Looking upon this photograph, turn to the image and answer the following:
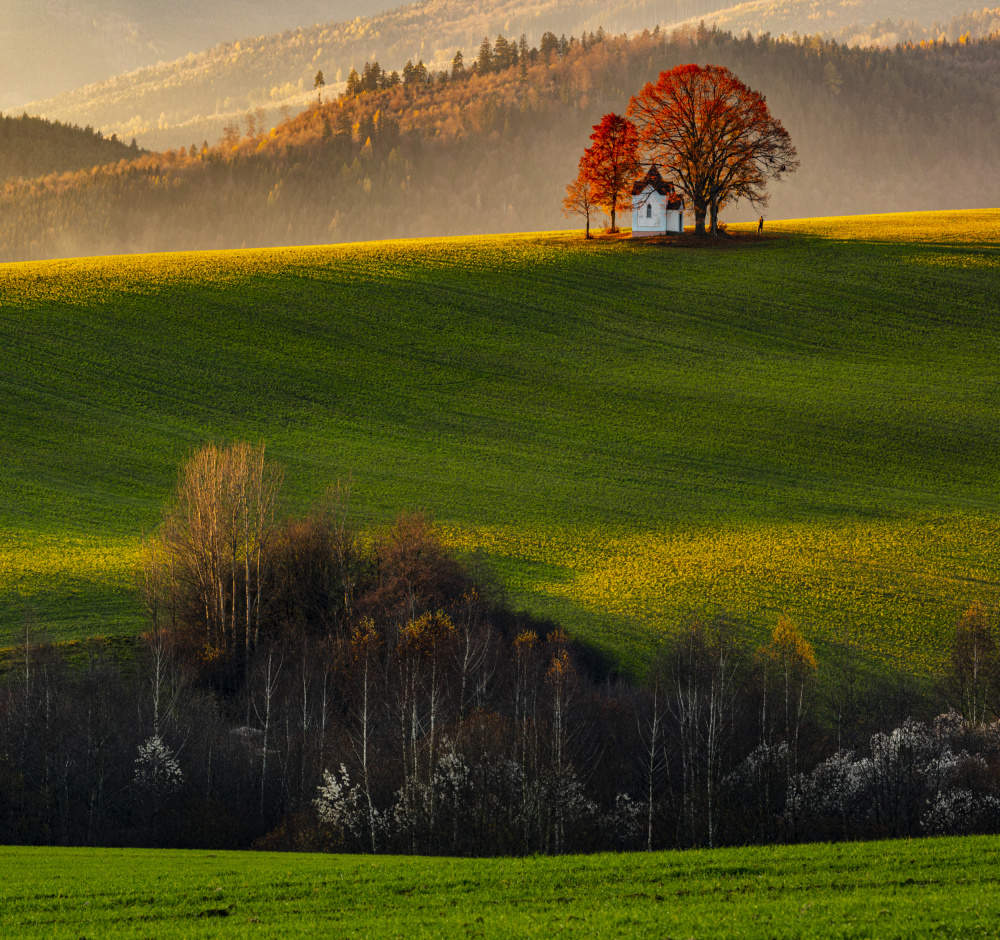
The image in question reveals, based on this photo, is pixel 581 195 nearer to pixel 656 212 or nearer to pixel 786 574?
pixel 656 212

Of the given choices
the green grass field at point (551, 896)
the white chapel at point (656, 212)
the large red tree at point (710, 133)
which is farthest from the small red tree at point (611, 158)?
the green grass field at point (551, 896)

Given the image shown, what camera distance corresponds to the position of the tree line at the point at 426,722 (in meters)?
31.0

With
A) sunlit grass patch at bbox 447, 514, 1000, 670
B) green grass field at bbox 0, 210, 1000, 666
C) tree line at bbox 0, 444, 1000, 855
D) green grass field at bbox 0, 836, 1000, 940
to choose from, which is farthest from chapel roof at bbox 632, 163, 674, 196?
green grass field at bbox 0, 836, 1000, 940

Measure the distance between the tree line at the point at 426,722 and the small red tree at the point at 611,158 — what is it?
58528mm

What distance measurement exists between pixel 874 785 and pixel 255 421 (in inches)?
1914

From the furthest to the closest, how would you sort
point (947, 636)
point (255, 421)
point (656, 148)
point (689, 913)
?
1. point (656, 148)
2. point (255, 421)
3. point (947, 636)
4. point (689, 913)

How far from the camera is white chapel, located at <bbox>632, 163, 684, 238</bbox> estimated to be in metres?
102

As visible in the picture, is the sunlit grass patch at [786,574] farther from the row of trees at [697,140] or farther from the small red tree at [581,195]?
the small red tree at [581,195]

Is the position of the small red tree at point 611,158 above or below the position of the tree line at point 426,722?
above

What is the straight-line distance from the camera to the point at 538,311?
86062 millimetres

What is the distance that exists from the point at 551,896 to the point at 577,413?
176 ft

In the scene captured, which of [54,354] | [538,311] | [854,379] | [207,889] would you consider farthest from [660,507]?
[54,354]

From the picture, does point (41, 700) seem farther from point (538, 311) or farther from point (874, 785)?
point (538, 311)

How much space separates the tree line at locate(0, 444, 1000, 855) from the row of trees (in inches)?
2340
